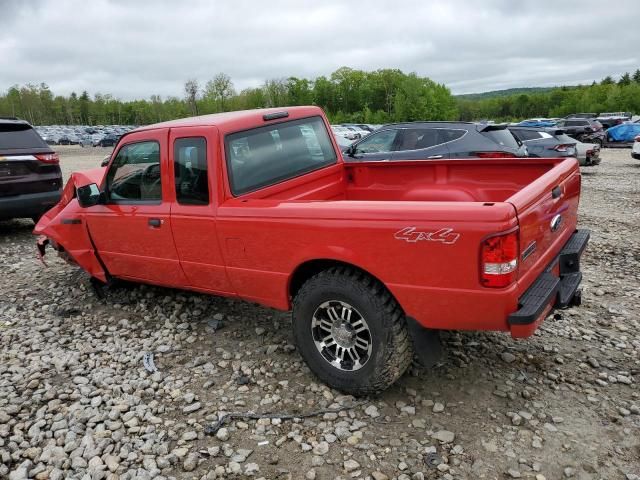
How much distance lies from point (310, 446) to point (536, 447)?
1.31m

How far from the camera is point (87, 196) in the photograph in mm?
4828

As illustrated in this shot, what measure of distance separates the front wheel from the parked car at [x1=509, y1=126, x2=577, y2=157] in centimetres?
1189

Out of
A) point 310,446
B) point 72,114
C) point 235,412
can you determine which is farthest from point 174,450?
point 72,114

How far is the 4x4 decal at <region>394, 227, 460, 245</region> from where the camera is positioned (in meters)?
2.80

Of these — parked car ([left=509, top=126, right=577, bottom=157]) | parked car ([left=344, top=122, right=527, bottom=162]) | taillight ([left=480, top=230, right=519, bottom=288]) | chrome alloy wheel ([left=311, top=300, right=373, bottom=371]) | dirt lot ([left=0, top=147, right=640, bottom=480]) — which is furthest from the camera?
parked car ([left=509, top=126, right=577, bottom=157])

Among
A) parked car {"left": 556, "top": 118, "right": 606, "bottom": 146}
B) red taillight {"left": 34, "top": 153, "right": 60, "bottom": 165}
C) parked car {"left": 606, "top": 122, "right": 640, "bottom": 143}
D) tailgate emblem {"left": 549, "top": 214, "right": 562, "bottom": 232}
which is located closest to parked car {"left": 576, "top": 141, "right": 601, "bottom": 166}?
parked car {"left": 556, "top": 118, "right": 606, "bottom": 146}

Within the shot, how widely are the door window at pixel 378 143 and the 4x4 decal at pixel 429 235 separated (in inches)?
288

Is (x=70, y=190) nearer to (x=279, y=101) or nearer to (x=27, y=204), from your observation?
(x=27, y=204)

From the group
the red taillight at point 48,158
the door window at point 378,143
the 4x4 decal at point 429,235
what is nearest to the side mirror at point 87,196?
the 4x4 decal at point 429,235

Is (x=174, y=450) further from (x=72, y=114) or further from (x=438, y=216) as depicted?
(x=72, y=114)

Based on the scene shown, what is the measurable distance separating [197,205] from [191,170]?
299mm

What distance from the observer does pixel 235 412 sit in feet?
11.5

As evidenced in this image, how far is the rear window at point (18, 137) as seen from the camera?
310 inches

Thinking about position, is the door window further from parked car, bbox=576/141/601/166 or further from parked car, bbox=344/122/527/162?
parked car, bbox=576/141/601/166
